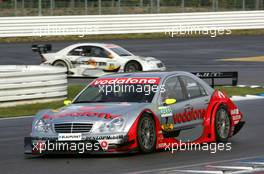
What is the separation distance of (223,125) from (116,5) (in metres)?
39.5

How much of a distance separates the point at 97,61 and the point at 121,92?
60.6ft

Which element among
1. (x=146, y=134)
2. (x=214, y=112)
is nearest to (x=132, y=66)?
(x=214, y=112)

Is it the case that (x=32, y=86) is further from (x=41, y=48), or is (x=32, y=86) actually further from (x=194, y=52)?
(x=194, y=52)

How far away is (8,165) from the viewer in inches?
459

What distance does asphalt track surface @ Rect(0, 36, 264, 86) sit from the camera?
33312 millimetres

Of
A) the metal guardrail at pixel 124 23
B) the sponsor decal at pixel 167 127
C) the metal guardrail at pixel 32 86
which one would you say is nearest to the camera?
the sponsor decal at pixel 167 127

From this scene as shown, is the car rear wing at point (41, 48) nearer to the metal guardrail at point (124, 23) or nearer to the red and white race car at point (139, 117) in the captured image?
the metal guardrail at point (124, 23)

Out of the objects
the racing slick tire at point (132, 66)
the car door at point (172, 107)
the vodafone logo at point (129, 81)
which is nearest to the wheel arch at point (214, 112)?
the car door at point (172, 107)

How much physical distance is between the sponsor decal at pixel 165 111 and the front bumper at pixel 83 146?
864 millimetres

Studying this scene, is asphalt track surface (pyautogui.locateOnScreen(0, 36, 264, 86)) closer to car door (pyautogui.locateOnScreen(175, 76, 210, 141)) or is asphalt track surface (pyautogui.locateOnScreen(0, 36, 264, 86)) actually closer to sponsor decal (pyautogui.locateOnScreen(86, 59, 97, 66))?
sponsor decal (pyautogui.locateOnScreen(86, 59, 97, 66))

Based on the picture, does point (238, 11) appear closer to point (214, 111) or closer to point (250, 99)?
point (250, 99)

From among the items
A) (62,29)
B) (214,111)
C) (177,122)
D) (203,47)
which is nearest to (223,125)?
(214,111)

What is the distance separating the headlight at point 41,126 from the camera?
478 inches

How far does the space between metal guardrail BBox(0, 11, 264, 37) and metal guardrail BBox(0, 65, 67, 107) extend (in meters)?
23.6
